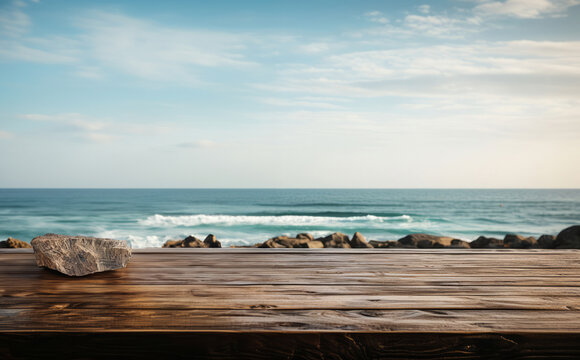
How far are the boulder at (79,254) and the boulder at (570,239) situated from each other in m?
8.95

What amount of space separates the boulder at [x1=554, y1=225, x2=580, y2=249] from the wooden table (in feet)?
23.6

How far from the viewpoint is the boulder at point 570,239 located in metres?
7.60

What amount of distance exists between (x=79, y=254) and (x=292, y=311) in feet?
3.95

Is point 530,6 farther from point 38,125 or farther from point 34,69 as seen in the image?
point 38,125

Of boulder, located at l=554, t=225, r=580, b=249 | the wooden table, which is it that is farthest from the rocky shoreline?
the wooden table

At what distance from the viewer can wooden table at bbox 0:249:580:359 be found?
105cm

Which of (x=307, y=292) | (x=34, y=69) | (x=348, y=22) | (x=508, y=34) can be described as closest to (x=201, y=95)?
(x=34, y=69)

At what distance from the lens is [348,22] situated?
10203mm

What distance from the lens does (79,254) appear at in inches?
70.6

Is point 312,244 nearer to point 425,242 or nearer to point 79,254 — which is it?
point 425,242
